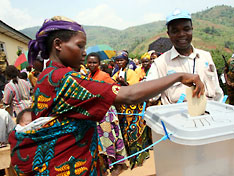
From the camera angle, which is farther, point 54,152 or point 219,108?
point 219,108

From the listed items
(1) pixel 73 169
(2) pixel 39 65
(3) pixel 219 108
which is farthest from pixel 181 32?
(2) pixel 39 65

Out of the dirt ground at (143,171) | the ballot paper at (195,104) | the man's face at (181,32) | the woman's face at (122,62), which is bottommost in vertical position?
the dirt ground at (143,171)

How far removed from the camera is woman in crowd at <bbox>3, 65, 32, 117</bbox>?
355 centimetres

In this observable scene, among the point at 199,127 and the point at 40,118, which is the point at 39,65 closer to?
the point at 40,118

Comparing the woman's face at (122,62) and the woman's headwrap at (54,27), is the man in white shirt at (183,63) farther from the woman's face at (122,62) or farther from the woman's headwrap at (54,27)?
the woman's face at (122,62)

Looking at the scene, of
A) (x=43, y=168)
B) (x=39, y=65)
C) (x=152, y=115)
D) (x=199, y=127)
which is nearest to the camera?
(x=199, y=127)

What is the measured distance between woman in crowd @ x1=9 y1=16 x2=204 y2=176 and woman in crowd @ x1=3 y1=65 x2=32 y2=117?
9.43ft

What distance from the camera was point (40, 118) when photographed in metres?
0.96

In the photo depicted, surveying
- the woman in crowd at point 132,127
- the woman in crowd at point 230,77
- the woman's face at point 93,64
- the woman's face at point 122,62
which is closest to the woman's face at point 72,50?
the woman in crowd at point 132,127

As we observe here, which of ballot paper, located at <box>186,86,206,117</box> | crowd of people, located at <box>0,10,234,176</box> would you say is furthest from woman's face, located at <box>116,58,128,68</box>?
ballot paper, located at <box>186,86,206,117</box>

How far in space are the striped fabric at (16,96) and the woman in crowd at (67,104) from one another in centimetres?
287

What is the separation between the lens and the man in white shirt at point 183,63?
1494 millimetres

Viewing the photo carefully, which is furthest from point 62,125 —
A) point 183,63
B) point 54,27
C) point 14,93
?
point 14,93

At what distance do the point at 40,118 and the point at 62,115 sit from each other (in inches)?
4.6
